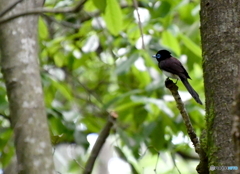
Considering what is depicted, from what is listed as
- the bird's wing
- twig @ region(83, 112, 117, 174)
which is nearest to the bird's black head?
the bird's wing

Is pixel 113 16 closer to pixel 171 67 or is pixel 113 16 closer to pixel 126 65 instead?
pixel 126 65

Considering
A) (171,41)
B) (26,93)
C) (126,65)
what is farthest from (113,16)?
(26,93)

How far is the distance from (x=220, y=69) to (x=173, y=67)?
1359mm

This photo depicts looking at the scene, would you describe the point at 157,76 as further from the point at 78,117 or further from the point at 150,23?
the point at 78,117

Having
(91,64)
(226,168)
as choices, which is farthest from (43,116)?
(91,64)

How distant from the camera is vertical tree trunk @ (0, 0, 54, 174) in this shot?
2.39 m

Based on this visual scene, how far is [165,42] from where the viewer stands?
4.90 meters

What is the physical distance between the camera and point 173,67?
378 centimetres

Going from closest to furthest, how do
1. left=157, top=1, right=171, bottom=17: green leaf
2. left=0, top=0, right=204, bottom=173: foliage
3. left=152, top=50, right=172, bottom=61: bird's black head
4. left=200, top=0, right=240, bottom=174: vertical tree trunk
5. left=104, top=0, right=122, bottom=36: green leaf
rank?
left=200, top=0, right=240, bottom=174: vertical tree trunk, left=104, top=0, right=122, bottom=36: green leaf, left=152, top=50, right=172, bottom=61: bird's black head, left=0, top=0, right=204, bottom=173: foliage, left=157, top=1, right=171, bottom=17: green leaf

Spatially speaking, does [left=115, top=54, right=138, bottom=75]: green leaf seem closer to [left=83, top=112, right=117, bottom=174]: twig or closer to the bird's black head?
the bird's black head

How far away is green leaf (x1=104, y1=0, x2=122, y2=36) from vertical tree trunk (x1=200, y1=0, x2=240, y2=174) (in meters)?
1.39

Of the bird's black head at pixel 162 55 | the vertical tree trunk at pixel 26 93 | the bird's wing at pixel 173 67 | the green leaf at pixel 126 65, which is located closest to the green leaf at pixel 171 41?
the bird's black head at pixel 162 55

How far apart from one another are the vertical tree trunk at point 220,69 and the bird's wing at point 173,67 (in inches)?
43.0

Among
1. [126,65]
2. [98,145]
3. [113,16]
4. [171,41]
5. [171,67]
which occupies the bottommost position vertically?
[98,145]
